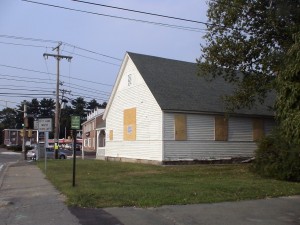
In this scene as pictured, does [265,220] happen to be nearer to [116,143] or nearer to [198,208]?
[198,208]

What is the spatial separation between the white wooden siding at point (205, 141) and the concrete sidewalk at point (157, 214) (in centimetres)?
1478

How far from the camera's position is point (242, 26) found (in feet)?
68.9

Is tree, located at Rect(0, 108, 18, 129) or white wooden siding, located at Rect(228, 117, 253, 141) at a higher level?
tree, located at Rect(0, 108, 18, 129)

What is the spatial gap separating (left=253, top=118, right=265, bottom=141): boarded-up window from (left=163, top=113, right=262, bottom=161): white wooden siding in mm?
361

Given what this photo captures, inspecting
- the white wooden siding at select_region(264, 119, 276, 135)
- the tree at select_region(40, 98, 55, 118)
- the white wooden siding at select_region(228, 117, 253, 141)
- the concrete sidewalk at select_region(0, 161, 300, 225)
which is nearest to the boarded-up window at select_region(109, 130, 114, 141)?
the white wooden siding at select_region(228, 117, 253, 141)

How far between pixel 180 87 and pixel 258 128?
6.30m

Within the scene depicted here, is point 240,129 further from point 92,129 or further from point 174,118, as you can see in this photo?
point 92,129

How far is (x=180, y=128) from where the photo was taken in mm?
27344

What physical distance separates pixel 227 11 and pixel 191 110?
8321 mm

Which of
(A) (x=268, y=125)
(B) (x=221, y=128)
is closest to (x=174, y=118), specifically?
(B) (x=221, y=128)

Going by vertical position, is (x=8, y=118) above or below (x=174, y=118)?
above

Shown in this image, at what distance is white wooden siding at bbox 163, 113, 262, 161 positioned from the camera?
27.0 metres

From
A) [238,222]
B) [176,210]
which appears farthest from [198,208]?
[238,222]

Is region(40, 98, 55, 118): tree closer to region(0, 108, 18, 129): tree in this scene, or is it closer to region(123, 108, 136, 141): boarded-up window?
region(0, 108, 18, 129): tree
